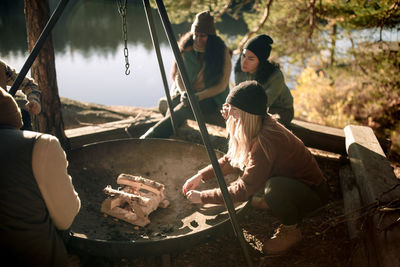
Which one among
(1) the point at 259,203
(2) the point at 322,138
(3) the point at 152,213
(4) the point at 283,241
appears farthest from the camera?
(2) the point at 322,138

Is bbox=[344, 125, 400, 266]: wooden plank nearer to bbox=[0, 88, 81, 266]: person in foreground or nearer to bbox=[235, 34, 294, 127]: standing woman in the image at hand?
bbox=[235, 34, 294, 127]: standing woman

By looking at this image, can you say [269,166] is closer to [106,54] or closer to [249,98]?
[249,98]

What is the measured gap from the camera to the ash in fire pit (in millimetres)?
2400

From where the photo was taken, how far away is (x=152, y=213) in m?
2.57

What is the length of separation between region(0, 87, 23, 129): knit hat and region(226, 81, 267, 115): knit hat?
1.24m

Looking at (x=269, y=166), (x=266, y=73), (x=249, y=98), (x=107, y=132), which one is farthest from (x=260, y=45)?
(x=107, y=132)

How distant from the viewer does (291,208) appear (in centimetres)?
223

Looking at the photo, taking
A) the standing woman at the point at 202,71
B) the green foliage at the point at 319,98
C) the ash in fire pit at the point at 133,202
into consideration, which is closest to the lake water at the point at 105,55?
the green foliage at the point at 319,98

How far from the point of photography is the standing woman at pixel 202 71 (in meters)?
3.75

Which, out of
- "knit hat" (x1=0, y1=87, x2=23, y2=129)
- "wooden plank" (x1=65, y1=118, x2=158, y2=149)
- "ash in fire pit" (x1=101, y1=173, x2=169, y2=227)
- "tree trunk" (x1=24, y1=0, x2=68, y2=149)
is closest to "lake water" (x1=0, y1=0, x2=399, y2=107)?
"wooden plank" (x1=65, y1=118, x2=158, y2=149)

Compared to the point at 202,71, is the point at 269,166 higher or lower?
lower

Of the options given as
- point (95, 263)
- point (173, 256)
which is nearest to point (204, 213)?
point (173, 256)

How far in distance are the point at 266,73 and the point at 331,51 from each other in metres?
6.30

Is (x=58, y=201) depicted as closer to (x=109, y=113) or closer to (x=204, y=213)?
(x=204, y=213)
